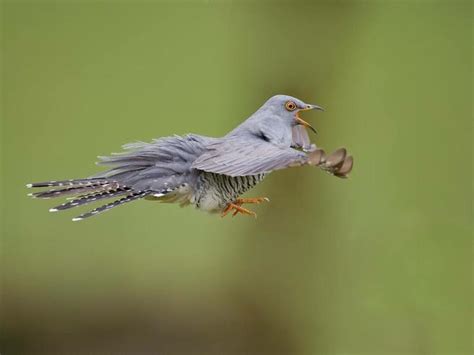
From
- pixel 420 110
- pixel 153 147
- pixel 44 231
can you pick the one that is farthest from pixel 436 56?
pixel 153 147

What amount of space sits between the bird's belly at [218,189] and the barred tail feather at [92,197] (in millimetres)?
215

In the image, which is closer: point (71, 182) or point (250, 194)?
point (71, 182)

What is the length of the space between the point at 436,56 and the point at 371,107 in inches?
25.7

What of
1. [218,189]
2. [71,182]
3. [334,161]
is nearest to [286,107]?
[218,189]

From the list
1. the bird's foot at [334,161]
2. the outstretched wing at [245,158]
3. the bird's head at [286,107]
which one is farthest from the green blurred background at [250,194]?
the bird's foot at [334,161]

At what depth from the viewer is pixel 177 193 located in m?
1.98

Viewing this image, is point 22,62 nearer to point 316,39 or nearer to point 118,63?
point 118,63

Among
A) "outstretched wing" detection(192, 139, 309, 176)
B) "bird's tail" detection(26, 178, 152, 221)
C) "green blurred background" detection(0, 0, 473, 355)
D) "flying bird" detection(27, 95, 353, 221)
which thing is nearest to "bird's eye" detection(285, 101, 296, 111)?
"flying bird" detection(27, 95, 353, 221)

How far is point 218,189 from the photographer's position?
195 centimetres

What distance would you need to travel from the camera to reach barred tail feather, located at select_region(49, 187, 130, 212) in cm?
160

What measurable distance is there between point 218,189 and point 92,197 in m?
0.37

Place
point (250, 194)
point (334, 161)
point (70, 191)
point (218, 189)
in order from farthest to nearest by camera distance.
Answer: point (250, 194) → point (218, 189) → point (70, 191) → point (334, 161)

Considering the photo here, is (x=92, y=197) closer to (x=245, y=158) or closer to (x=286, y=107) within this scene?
(x=245, y=158)

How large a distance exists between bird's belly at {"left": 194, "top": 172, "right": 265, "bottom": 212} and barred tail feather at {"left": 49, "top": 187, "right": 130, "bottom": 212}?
215 millimetres
